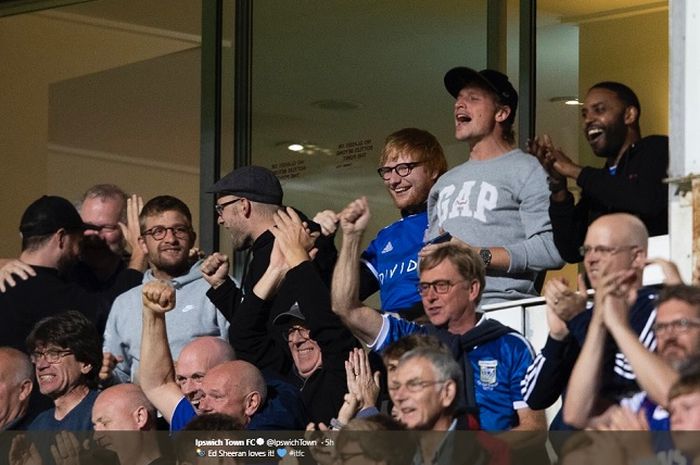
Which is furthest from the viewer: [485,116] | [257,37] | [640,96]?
[257,37]

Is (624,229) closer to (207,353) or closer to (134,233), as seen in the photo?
(207,353)

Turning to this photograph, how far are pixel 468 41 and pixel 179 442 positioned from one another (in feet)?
12.9

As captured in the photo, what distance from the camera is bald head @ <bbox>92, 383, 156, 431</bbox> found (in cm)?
823

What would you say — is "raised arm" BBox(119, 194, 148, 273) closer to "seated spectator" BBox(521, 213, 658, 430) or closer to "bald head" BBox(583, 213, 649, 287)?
"seated spectator" BBox(521, 213, 658, 430)

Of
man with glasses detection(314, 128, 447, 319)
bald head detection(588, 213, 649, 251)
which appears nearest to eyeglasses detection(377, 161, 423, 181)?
man with glasses detection(314, 128, 447, 319)

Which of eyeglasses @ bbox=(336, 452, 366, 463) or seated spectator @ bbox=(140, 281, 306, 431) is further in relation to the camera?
seated spectator @ bbox=(140, 281, 306, 431)

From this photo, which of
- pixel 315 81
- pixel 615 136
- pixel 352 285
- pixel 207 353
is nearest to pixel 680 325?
pixel 352 285

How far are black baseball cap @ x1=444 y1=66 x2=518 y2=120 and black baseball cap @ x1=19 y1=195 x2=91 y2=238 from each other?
2168 millimetres

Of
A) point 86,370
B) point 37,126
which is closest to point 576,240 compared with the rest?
point 86,370

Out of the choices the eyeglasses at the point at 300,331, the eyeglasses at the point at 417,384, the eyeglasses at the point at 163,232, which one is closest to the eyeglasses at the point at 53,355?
the eyeglasses at the point at 163,232

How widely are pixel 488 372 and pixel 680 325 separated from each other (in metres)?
1.37

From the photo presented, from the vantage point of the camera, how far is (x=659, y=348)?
6238mm

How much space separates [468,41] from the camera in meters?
10.8

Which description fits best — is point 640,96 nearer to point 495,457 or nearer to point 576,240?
point 576,240
